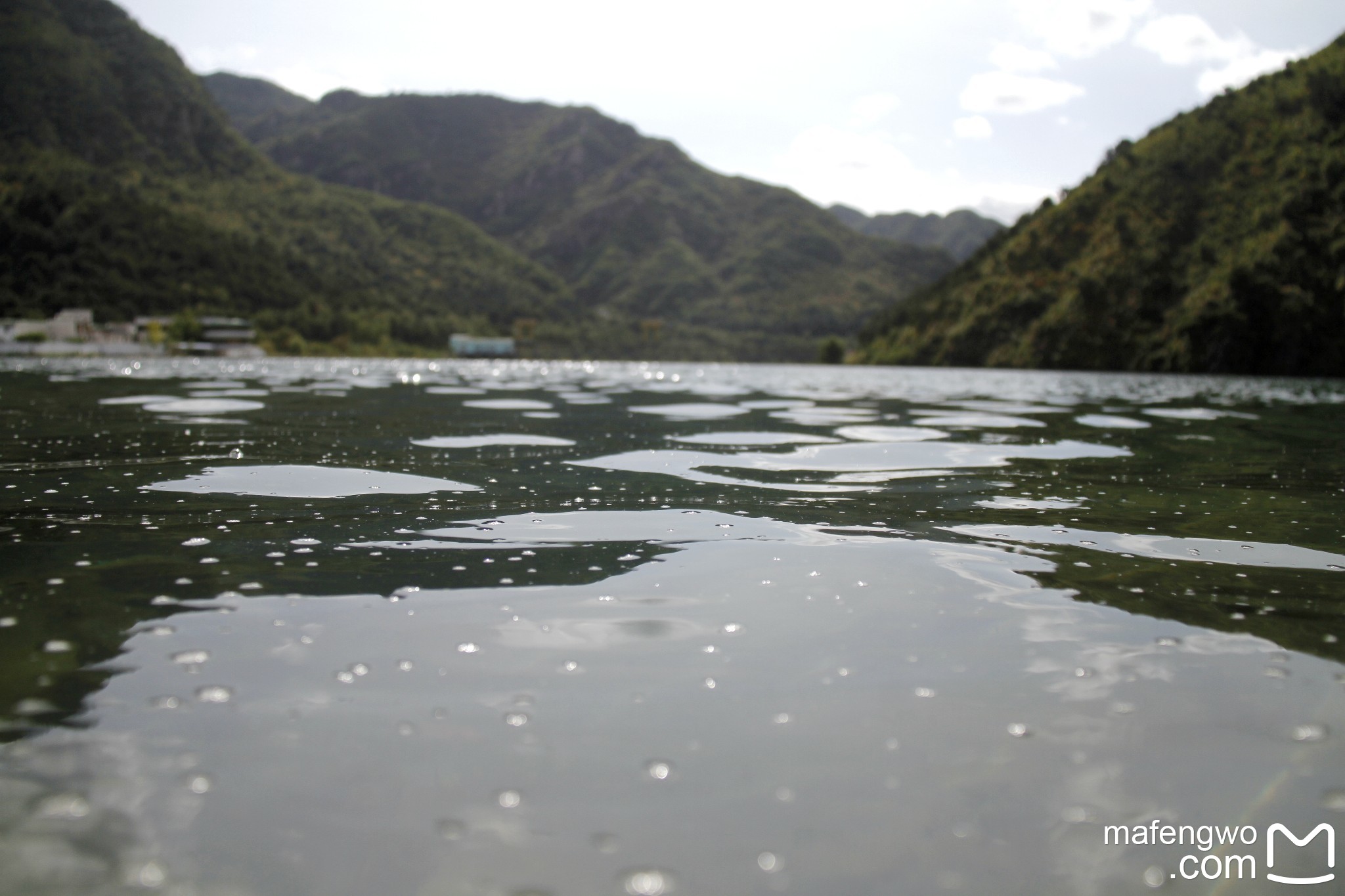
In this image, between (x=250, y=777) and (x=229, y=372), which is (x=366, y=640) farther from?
(x=229, y=372)

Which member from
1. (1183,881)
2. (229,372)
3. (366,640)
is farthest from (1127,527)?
(229,372)

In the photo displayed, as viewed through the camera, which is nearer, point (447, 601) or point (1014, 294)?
point (447, 601)

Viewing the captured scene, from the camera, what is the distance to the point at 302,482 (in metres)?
10.4

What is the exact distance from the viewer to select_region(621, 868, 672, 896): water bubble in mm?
2771

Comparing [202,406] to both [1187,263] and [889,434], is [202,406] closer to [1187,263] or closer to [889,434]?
[889,434]

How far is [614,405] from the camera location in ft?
88.3

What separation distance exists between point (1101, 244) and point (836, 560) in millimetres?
152489

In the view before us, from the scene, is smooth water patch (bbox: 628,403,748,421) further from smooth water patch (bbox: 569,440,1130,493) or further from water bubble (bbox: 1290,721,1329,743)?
water bubble (bbox: 1290,721,1329,743)

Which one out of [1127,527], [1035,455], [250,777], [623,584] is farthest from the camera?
[1035,455]

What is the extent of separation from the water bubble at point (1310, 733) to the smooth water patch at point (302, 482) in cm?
840

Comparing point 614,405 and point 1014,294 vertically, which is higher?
point 1014,294

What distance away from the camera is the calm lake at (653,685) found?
2990 mm

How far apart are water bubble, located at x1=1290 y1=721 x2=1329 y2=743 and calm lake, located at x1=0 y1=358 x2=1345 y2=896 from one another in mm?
18

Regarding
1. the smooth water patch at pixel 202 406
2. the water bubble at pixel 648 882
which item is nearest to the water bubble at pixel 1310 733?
the water bubble at pixel 648 882
